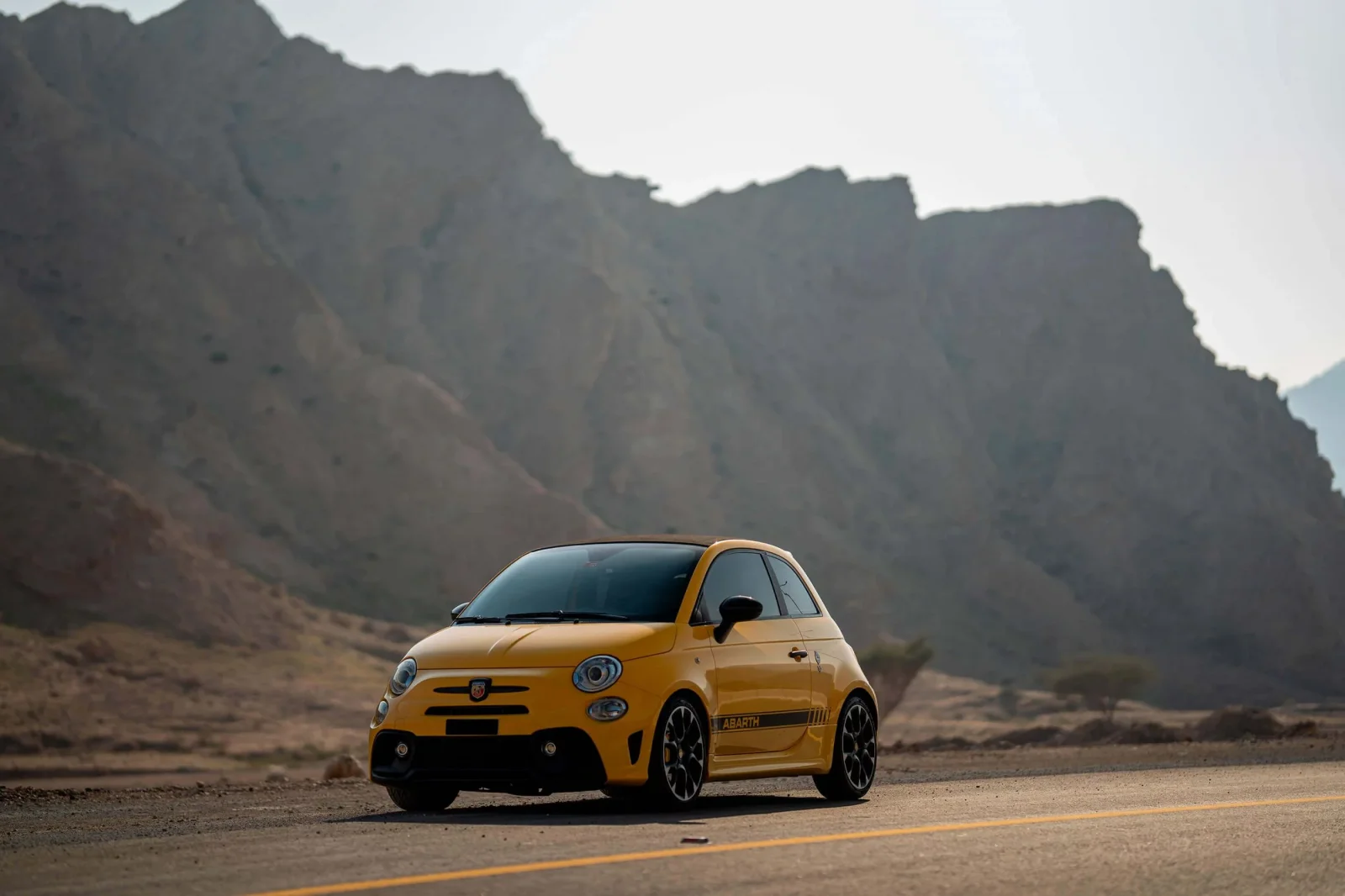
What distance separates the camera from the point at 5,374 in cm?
5353

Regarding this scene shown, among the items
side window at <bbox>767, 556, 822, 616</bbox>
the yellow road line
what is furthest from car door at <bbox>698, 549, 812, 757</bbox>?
the yellow road line

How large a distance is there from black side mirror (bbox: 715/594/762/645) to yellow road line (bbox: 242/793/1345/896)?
172 centimetres

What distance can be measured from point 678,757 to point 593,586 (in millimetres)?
1368

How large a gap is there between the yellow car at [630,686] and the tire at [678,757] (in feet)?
0.03

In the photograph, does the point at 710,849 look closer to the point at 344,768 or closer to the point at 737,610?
the point at 737,610

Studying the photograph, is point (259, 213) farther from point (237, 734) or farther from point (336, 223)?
point (237, 734)

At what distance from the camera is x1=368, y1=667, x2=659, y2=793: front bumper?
29.1ft

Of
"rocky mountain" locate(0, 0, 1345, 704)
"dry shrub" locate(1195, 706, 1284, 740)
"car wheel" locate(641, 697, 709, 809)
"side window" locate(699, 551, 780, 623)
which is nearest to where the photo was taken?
"car wheel" locate(641, 697, 709, 809)

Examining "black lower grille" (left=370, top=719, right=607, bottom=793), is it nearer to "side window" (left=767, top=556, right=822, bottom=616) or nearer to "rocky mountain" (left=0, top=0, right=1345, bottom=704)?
"side window" (left=767, top=556, right=822, bottom=616)

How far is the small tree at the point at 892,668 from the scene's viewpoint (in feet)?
188

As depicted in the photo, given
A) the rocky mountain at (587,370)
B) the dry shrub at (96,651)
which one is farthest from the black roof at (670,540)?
the rocky mountain at (587,370)

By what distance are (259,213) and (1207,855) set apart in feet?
218

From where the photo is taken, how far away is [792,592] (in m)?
11.1

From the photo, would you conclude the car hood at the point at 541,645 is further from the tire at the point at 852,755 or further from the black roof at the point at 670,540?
the tire at the point at 852,755
